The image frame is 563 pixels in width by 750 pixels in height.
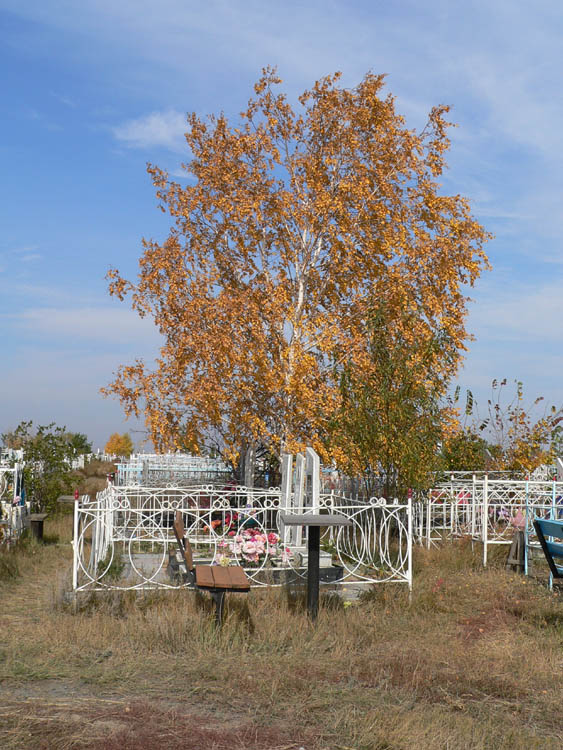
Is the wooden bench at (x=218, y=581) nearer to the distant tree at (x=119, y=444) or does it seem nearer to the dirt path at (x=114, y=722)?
the dirt path at (x=114, y=722)

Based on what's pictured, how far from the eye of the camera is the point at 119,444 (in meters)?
49.8

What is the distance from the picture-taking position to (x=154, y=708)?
520 cm

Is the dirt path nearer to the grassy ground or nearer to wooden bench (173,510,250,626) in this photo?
the grassy ground

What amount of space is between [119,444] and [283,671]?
148ft

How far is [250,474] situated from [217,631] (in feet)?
25.1

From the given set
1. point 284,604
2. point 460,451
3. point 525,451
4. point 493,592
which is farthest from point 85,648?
point 525,451

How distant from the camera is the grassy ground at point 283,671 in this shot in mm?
4793

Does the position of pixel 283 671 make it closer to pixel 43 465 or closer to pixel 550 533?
pixel 550 533

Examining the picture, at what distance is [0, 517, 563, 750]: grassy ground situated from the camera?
4.79 meters

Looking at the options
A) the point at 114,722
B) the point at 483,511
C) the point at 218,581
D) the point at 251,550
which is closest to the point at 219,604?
the point at 218,581

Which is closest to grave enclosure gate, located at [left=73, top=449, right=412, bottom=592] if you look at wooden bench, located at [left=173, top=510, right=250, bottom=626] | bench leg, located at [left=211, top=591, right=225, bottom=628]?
wooden bench, located at [left=173, top=510, right=250, bottom=626]

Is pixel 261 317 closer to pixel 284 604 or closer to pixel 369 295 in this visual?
pixel 369 295

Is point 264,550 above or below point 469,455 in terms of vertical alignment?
below

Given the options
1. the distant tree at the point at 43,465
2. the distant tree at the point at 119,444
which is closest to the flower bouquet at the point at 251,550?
the distant tree at the point at 43,465
